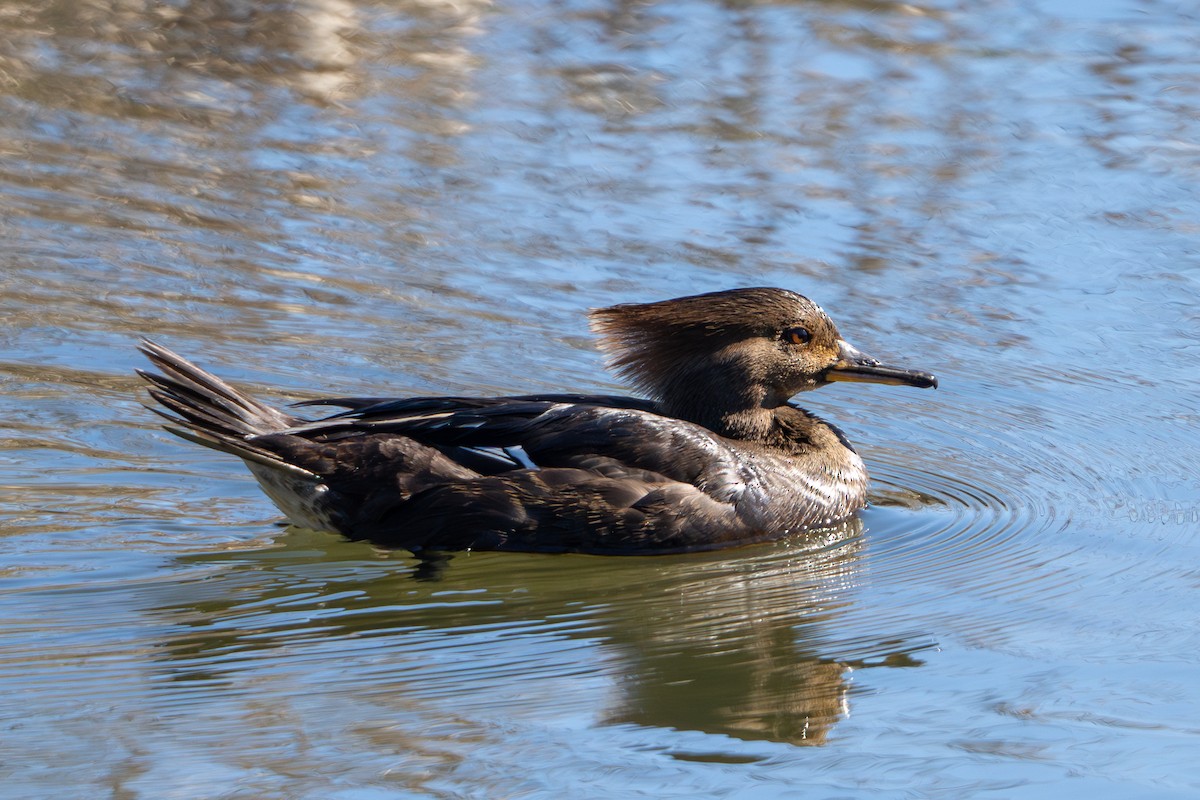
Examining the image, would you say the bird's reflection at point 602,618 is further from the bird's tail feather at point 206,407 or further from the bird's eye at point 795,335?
the bird's eye at point 795,335

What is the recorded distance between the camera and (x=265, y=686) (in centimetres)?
543

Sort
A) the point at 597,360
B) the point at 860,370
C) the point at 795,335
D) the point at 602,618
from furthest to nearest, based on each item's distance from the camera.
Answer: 1. the point at 597,360
2. the point at 860,370
3. the point at 795,335
4. the point at 602,618

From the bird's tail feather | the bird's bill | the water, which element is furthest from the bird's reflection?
the bird's bill

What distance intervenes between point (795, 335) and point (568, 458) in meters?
1.19

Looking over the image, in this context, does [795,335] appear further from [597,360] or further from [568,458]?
Result: [597,360]

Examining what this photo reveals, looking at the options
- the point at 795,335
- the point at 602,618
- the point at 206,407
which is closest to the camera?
the point at 602,618

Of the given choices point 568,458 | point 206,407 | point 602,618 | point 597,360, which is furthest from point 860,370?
point 206,407

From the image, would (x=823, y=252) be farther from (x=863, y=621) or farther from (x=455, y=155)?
(x=863, y=621)

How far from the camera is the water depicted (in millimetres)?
5145

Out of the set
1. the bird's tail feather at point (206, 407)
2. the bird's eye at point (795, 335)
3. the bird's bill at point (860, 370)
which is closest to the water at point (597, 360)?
the bird's tail feather at point (206, 407)

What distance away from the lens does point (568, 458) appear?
700cm

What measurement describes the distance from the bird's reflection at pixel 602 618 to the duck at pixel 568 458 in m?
0.11

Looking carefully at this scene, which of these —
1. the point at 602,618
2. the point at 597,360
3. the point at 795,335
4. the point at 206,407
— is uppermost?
the point at 795,335

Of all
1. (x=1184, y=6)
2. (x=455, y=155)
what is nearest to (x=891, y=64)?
(x=1184, y=6)
